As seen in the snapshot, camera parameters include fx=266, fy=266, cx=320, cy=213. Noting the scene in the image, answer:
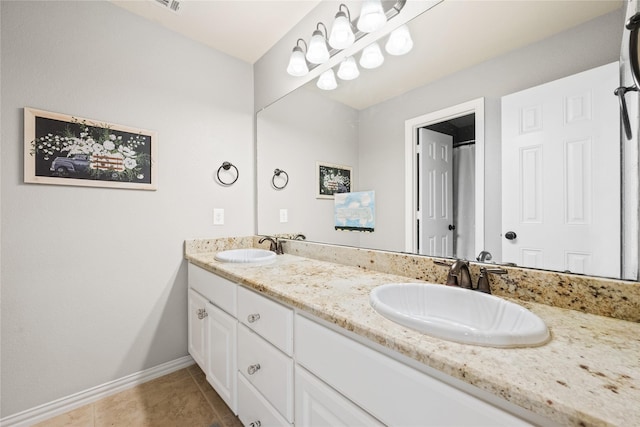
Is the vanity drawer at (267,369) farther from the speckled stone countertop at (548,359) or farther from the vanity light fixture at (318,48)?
the vanity light fixture at (318,48)

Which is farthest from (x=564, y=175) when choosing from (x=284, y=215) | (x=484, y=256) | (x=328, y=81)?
(x=284, y=215)

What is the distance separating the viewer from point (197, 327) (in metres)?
1.73

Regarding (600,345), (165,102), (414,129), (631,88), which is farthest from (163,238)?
(631,88)

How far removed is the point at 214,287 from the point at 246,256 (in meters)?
0.44

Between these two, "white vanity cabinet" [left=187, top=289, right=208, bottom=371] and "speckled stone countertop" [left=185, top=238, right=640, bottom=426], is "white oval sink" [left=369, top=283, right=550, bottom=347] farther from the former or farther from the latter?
"white vanity cabinet" [left=187, top=289, right=208, bottom=371]

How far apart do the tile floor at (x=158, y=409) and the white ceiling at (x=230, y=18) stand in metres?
2.39

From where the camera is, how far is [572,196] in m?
0.83

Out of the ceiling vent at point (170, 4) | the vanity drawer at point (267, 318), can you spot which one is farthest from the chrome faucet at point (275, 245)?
the ceiling vent at point (170, 4)

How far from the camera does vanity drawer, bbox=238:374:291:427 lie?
102 cm

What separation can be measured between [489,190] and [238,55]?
6.91 feet

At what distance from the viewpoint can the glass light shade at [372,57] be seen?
1401mm

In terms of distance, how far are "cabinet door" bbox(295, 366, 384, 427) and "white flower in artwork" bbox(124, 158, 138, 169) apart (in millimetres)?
1599

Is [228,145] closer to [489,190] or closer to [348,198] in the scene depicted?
[348,198]

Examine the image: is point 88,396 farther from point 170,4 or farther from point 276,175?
point 170,4
